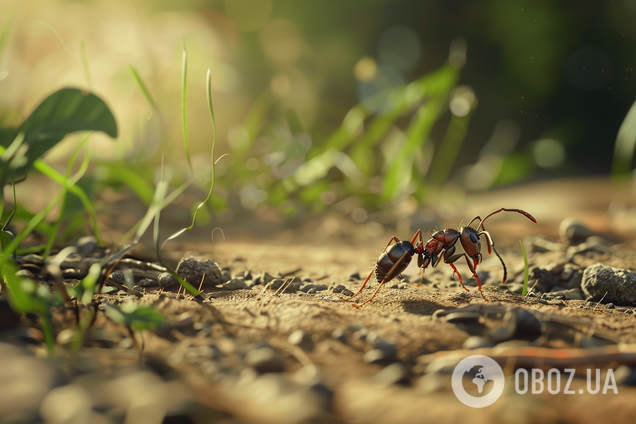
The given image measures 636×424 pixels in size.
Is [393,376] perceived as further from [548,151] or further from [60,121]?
[548,151]

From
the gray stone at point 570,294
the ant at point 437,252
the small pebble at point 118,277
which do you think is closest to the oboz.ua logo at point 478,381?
the ant at point 437,252

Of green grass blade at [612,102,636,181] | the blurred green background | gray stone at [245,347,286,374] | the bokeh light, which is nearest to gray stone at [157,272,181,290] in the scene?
gray stone at [245,347,286,374]

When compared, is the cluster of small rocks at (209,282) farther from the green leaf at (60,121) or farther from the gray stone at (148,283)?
the green leaf at (60,121)

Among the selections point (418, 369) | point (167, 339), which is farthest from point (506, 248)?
point (167, 339)

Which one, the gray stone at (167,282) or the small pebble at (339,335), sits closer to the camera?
the small pebble at (339,335)

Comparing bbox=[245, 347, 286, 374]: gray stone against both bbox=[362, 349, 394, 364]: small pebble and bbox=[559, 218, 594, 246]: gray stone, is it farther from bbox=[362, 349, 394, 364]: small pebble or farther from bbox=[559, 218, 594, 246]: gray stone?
bbox=[559, 218, 594, 246]: gray stone

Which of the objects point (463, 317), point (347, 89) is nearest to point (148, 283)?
point (463, 317)
